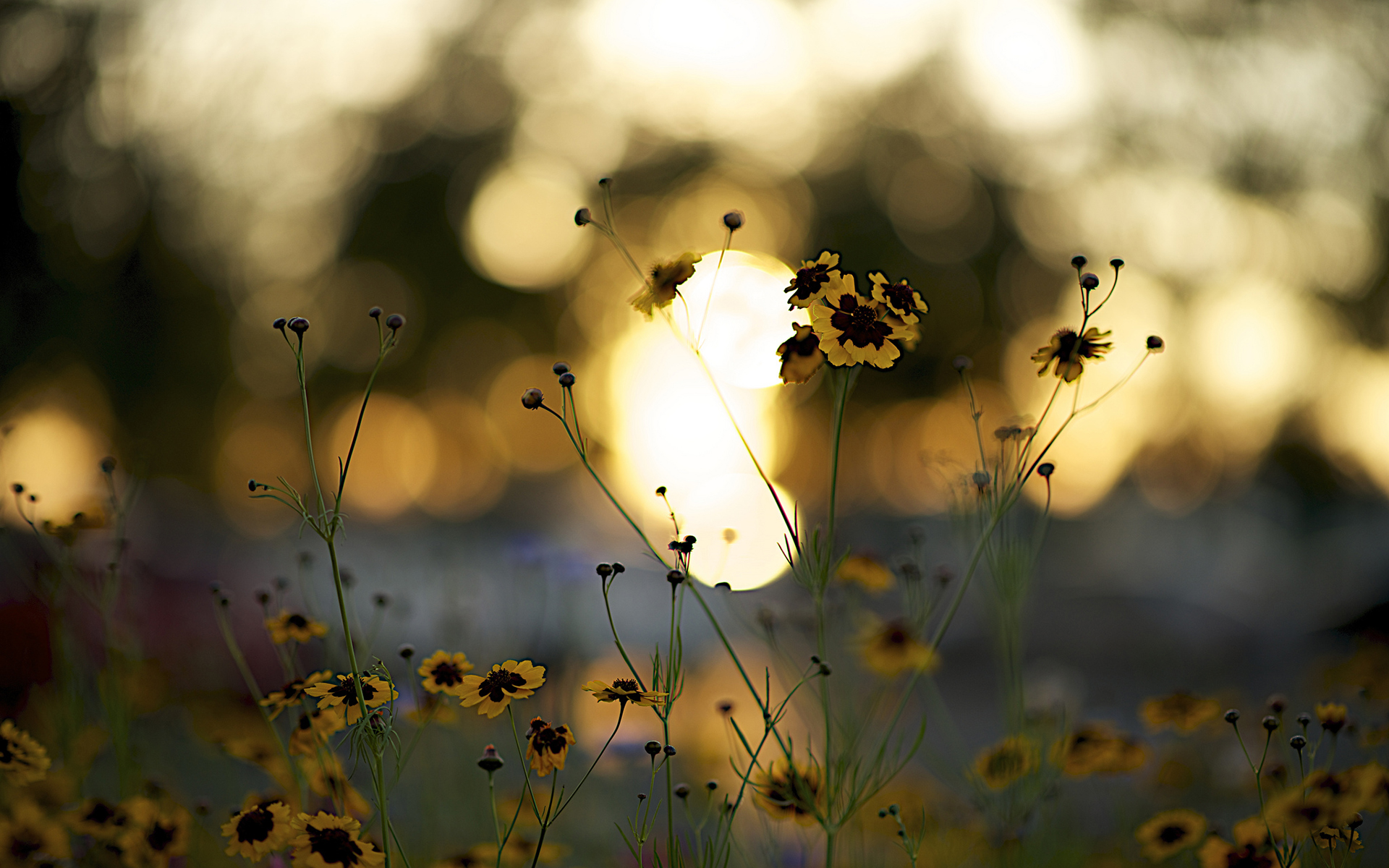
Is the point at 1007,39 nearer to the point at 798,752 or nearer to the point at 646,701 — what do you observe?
the point at 798,752

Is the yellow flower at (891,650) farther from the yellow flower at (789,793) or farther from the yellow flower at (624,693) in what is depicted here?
the yellow flower at (624,693)

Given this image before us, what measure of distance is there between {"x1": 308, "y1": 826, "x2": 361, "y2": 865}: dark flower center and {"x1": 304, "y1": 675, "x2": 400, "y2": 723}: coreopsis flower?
207mm

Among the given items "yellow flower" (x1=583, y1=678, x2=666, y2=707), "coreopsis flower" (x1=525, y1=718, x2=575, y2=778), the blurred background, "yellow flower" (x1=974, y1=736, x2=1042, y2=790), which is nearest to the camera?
"yellow flower" (x1=583, y1=678, x2=666, y2=707)

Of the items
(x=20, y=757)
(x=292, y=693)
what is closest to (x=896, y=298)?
(x=292, y=693)

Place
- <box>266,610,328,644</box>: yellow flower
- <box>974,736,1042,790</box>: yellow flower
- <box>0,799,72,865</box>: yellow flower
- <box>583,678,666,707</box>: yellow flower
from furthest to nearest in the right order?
<box>974,736,1042,790</box>: yellow flower
<box>0,799,72,865</box>: yellow flower
<box>266,610,328,644</box>: yellow flower
<box>583,678,666,707</box>: yellow flower

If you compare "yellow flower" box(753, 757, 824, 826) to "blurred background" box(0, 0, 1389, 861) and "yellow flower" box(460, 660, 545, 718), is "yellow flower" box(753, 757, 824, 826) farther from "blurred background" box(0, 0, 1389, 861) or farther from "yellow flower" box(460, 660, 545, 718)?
"blurred background" box(0, 0, 1389, 861)

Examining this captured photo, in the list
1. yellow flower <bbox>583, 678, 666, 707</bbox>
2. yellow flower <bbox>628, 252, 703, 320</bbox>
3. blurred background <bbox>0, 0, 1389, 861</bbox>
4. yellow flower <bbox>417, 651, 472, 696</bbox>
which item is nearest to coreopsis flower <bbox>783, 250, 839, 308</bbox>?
yellow flower <bbox>628, 252, 703, 320</bbox>

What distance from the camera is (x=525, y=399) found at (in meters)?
1.76

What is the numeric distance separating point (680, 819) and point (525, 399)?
291cm

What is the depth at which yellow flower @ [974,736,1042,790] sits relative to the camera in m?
2.44

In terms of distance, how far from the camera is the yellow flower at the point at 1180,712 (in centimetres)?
259

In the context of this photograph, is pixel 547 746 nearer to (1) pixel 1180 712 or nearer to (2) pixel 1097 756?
(2) pixel 1097 756

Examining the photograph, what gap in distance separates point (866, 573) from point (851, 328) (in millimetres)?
906

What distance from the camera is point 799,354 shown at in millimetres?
1943
